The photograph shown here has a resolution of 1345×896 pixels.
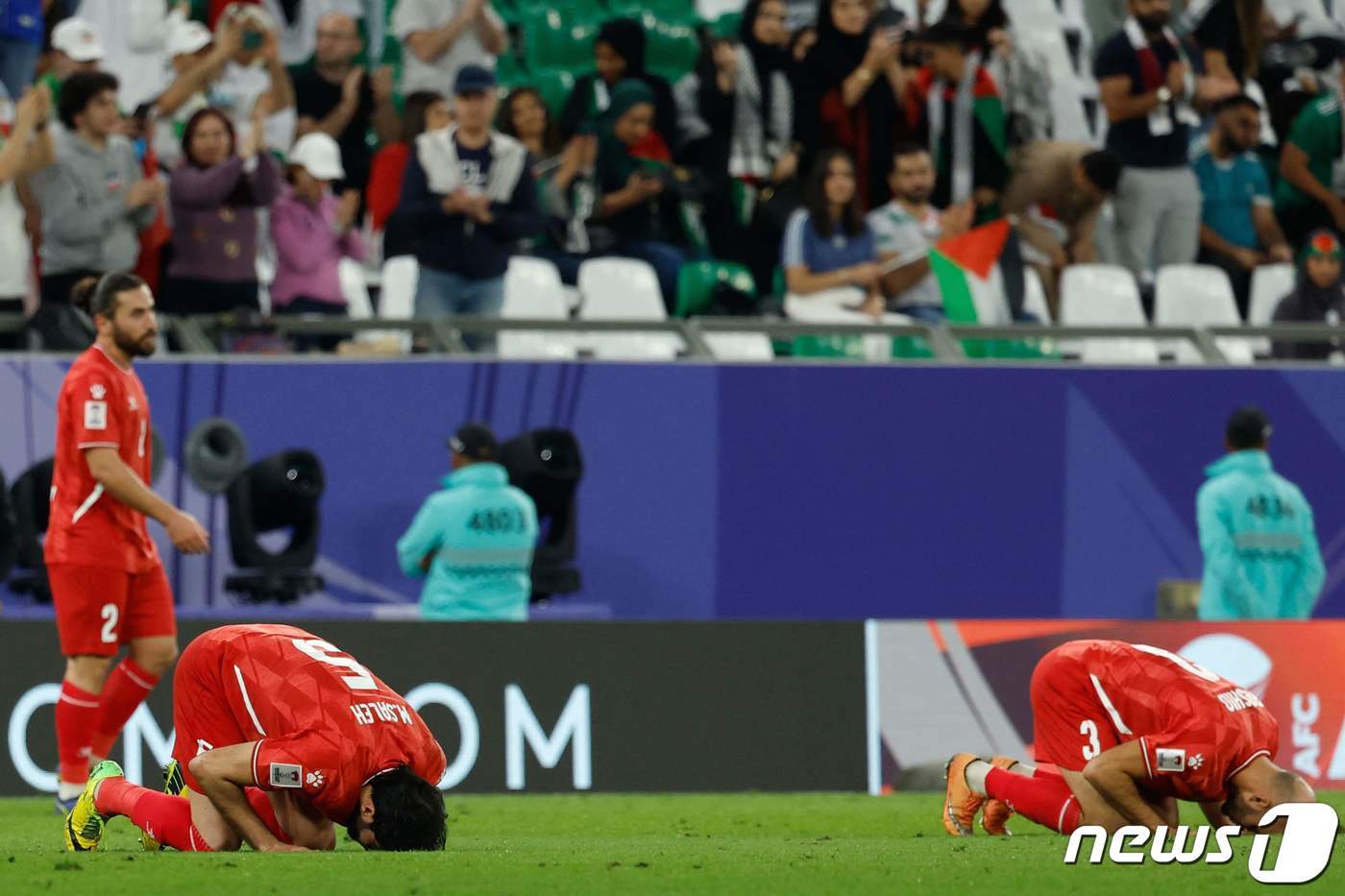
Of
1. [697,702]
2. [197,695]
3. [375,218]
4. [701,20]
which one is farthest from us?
[701,20]

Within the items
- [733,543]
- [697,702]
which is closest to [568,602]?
[733,543]

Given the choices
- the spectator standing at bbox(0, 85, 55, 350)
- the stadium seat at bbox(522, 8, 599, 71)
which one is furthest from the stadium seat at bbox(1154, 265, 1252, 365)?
the spectator standing at bbox(0, 85, 55, 350)

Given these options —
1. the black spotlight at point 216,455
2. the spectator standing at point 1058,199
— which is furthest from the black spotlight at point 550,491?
the spectator standing at point 1058,199

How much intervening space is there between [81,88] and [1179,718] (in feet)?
23.1

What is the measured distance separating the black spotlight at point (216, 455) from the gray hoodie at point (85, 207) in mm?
970

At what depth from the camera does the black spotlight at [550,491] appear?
41.4 feet

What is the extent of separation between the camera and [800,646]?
36.3 feet

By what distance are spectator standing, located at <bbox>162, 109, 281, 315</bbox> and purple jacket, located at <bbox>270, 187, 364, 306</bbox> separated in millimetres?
300

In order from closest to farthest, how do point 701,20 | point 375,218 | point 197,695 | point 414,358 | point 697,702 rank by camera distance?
Answer: point 197,695
point 697,702
point 414,358
point 375,218
point 701,20

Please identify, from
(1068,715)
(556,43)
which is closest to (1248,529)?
(1068,715)

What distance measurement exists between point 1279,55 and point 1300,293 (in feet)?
10.6

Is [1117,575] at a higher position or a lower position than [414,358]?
lower

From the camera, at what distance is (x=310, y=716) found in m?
6.62

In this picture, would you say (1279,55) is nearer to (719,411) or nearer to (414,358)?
(719,411)
